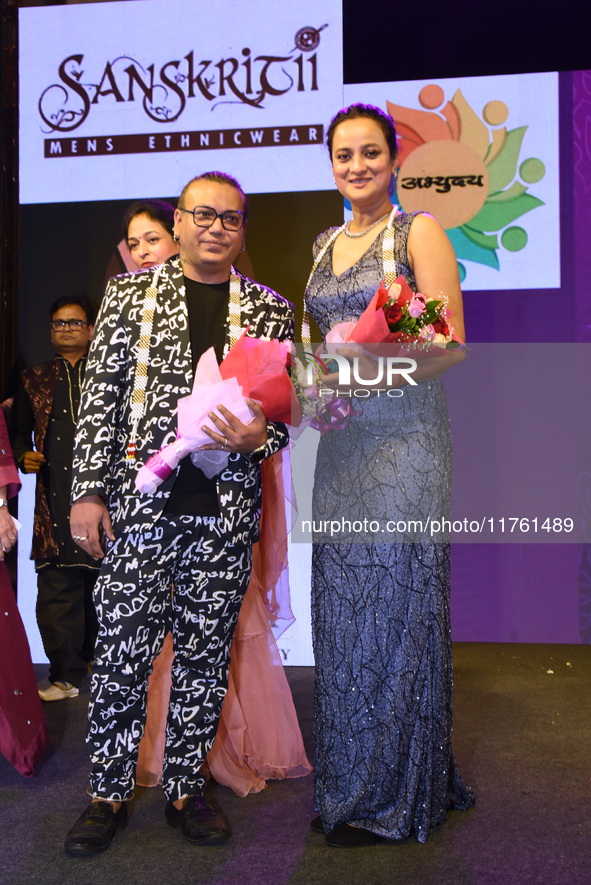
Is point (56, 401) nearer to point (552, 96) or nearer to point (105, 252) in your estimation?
point (105, 252)

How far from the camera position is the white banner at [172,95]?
384 cm

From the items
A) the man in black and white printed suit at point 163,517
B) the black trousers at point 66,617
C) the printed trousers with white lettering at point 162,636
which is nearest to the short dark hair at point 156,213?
the man in black and white printed suit at point 163,517

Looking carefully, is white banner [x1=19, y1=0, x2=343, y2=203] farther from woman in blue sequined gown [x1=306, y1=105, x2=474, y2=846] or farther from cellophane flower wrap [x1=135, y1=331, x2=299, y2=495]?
cellophane flower wrap [x1=135, y1=331, x2=299, y2=495]

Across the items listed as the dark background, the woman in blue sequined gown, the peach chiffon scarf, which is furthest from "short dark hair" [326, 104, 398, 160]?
the dark background

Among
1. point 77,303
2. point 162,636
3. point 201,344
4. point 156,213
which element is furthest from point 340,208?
point 162,636

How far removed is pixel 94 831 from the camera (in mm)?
1960

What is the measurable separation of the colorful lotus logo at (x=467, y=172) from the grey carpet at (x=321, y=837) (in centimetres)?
237

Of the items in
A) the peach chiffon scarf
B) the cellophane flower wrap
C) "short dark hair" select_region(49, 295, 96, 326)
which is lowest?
the peach chiffon scarf

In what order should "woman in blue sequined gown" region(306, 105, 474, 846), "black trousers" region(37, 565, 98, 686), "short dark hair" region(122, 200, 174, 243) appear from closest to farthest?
"woman in blue sequined gown" region(306, 105, 474, 846), "short dark hair" region(122, 200, 174, 243), "black trousers" region(37, 565, 98, 686)

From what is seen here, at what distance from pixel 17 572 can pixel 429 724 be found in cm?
267

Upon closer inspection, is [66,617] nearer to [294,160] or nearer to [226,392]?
[226,392]

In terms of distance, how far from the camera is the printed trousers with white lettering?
6.52 feet

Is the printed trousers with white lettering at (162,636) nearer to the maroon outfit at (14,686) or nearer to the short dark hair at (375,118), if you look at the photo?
the maroon outfit at (14,686)

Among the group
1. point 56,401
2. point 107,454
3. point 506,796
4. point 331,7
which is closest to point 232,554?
point 107,454
